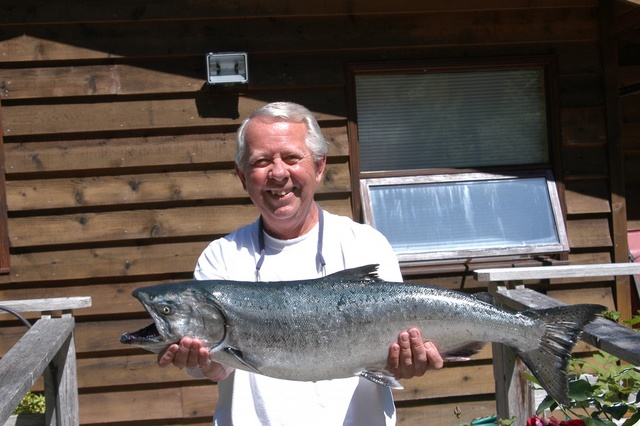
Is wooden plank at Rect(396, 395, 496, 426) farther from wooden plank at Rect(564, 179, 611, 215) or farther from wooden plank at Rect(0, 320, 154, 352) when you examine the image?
wooden plank at Rect(0, 320, 154, 352)

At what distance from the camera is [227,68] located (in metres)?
5.66

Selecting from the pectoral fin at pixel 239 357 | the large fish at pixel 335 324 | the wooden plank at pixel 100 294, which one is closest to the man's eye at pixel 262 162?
the large fish at pixel 335 324

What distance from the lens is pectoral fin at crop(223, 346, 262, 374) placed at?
2.47 m

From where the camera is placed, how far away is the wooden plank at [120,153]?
5.64 m

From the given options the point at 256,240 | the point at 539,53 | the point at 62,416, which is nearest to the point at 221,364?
the point at 256,240

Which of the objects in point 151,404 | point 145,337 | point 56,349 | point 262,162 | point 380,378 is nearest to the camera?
point 145,337

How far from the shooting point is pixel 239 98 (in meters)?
→ 5.73

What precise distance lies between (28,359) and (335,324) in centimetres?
151

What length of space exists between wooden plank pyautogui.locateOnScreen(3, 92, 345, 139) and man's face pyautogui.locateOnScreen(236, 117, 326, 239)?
292cm

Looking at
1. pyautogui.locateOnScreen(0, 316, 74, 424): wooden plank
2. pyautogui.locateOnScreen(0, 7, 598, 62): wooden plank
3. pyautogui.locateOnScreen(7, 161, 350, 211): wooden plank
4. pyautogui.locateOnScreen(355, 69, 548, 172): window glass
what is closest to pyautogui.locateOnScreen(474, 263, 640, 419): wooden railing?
pyautogui.locateOnScreen(355, 69, 548, 172): window glass

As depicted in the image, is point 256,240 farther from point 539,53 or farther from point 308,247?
point 539,53

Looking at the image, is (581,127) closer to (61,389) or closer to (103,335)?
(103,335)

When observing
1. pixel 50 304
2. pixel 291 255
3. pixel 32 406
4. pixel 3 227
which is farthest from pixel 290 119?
pixel 32 406

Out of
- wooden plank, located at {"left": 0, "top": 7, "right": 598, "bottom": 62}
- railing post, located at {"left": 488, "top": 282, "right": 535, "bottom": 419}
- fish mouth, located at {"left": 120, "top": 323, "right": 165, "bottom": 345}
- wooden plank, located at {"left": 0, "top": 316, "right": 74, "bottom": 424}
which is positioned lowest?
railing post, located at {"left": 488, "top": 282, "right": 535, "bottom": 419}
